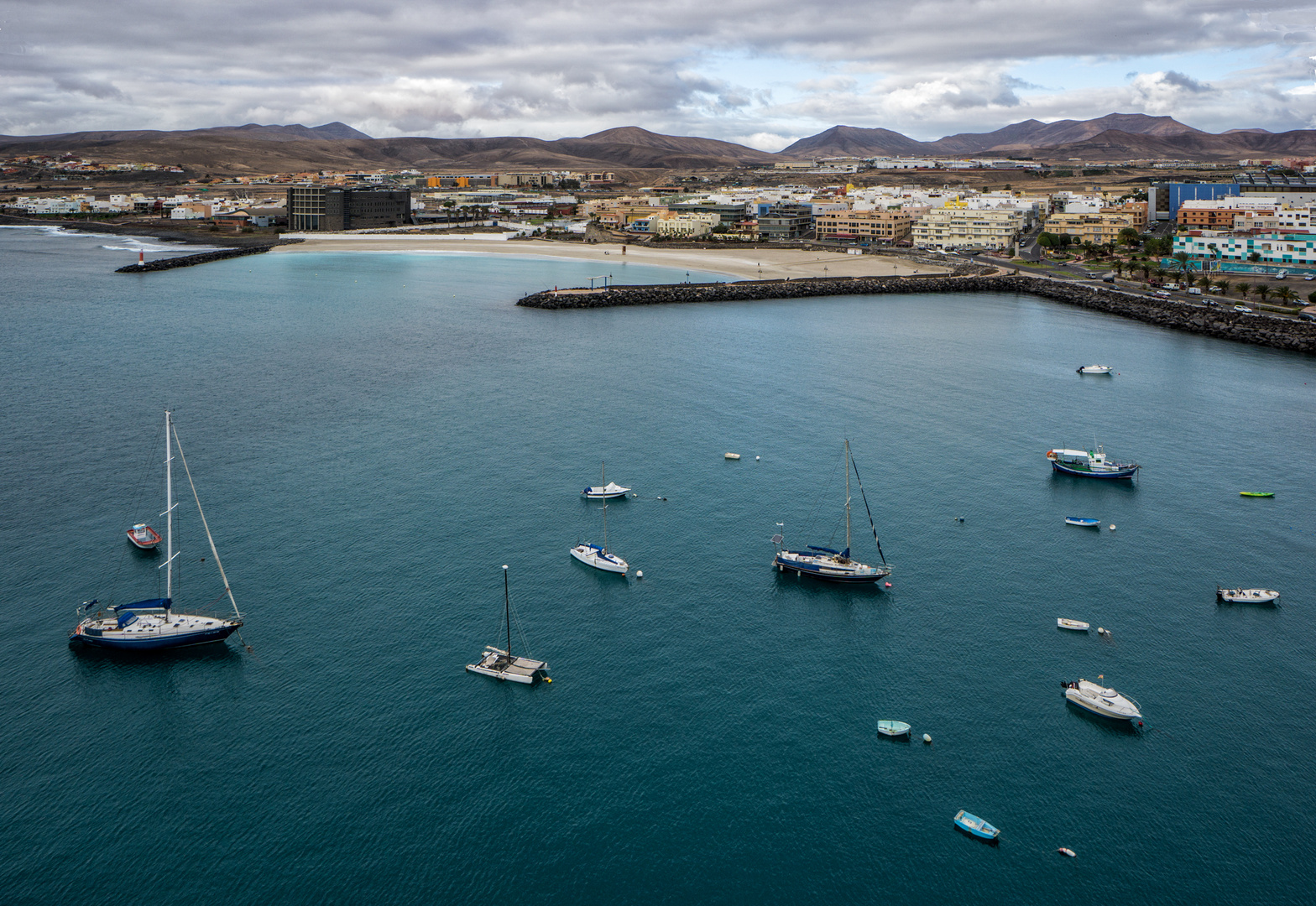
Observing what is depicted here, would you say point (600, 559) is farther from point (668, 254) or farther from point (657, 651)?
point (668, 254)

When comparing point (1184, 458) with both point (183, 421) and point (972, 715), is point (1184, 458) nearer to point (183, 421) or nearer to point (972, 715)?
point (972, 715)

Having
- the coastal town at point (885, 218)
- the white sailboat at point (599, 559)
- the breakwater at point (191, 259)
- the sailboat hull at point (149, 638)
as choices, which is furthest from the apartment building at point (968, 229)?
the sailboat hull at point (149, 638)

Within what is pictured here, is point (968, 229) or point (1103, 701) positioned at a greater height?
point (968, 229)

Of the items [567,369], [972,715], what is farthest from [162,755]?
[567,369]

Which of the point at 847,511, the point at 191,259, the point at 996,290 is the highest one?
the point at 191,259

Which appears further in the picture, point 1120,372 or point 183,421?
point 1120,372

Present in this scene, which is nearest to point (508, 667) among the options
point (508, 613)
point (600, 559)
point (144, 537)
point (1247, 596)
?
point (508, 613)

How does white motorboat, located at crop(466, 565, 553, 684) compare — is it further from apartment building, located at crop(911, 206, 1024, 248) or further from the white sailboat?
apartment building, located at crop(911, 206, 1024, 248)
